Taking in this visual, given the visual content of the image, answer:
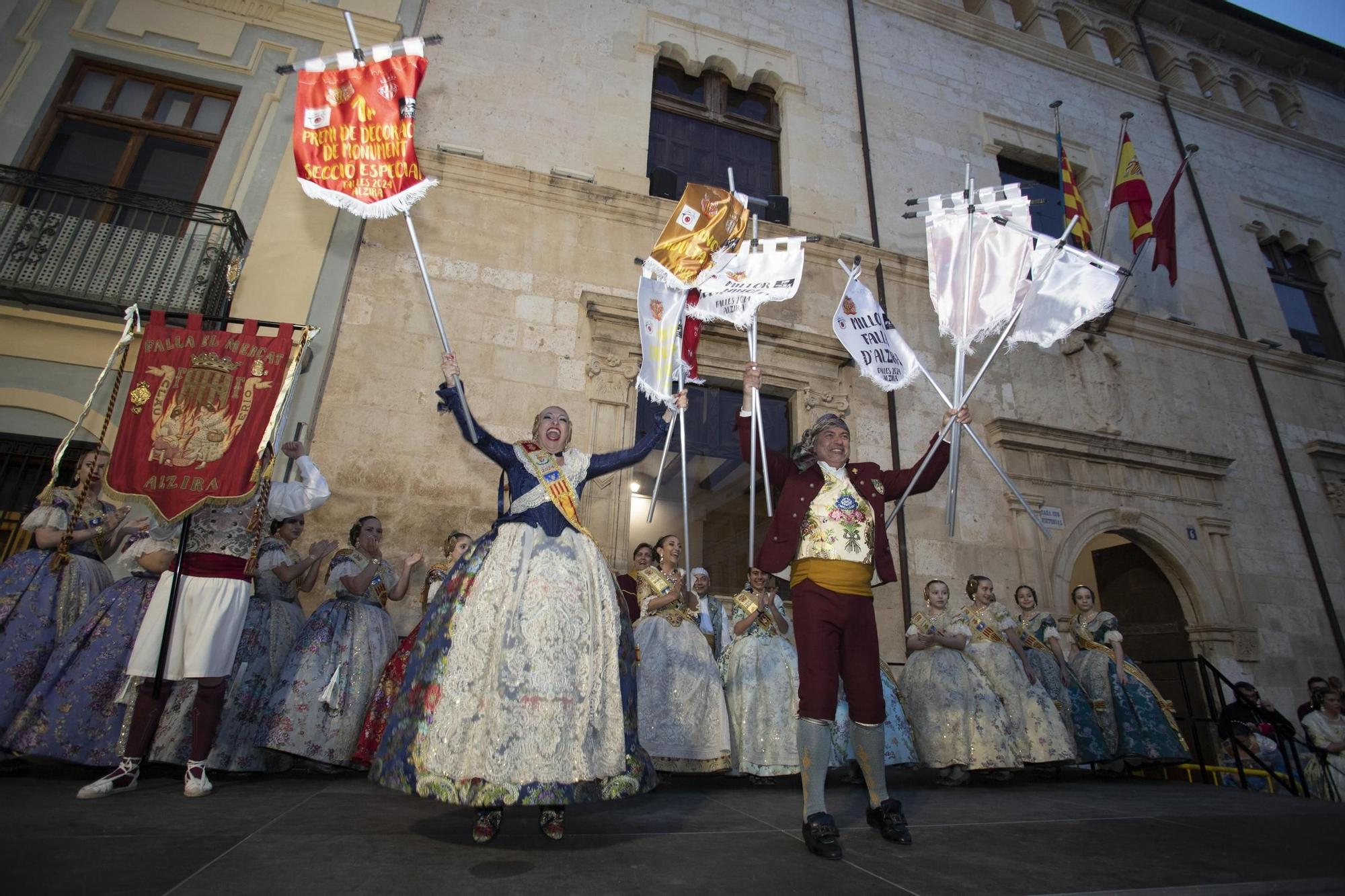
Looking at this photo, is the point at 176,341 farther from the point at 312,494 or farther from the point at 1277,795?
the point at 1277,795

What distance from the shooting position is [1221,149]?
12.3 m

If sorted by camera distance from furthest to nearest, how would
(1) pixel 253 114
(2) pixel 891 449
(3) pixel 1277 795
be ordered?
(2) pixel 891 449 → (1) pixel 253 114 → (3) pixel 1277 795

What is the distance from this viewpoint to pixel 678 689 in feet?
15.5

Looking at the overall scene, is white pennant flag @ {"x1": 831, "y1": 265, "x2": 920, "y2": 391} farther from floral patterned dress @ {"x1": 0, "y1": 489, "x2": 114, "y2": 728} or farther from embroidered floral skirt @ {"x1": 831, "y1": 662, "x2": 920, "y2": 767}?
floral patterned dress @ {"x1": 0, "y1": 489, "x2": 114, "y2": 728}

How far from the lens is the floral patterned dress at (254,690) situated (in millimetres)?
3906

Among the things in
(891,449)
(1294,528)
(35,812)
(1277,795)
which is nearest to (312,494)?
(35,812)

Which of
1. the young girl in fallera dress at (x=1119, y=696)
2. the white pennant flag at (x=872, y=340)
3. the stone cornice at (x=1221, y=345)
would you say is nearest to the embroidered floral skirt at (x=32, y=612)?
the white pennant flag at (x=872, y=340)

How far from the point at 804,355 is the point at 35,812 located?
7.14 metres

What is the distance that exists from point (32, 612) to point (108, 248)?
12.6ft

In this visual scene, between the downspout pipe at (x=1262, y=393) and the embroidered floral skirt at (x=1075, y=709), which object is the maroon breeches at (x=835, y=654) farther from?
the downspout pipe at (x=1262, y=393)

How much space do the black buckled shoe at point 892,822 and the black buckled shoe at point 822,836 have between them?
37cm

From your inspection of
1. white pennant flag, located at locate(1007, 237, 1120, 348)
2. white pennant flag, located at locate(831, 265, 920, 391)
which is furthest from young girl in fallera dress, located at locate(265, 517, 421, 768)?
white pennant flag, located at locate(1007, 237, 1120, 348)

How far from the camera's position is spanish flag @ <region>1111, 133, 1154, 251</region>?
31.4ft

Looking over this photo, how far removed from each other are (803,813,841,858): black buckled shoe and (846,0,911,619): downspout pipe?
418cm
